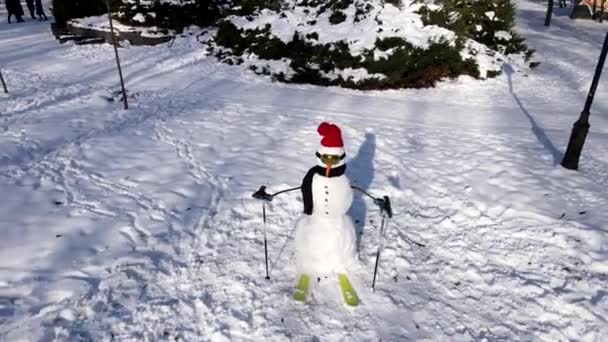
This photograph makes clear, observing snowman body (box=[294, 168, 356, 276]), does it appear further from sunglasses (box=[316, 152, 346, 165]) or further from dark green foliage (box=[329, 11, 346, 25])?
dark green foliage (box=[329, 11, 346, 25])

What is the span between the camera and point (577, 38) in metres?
16.9

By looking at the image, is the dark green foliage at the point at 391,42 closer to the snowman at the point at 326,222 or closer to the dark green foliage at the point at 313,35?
the dark green foliage at the point at 313,35

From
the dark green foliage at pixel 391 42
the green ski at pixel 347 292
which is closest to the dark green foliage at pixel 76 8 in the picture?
the dark green foliage at pixel 391 42

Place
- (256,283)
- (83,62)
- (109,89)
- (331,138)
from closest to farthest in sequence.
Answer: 1. (331,138)
2. (256,283)
3. (109,89)
4. (83,62)

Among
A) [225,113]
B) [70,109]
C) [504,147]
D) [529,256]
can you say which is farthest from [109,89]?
[529,256]

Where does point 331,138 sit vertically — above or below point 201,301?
above

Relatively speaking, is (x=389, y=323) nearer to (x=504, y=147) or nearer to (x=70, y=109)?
(x=504, y=147)

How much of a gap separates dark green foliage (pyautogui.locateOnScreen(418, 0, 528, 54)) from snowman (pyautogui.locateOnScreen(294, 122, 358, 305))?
380 inches

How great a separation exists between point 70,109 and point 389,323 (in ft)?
25.8

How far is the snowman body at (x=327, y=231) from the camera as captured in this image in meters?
3.52

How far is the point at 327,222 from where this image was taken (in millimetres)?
3621

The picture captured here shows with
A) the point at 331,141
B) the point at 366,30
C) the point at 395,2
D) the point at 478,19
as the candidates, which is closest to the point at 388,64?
the point at 366,30

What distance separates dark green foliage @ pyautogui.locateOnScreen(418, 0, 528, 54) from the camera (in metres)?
11.8

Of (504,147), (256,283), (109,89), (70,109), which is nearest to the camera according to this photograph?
(256,283)
